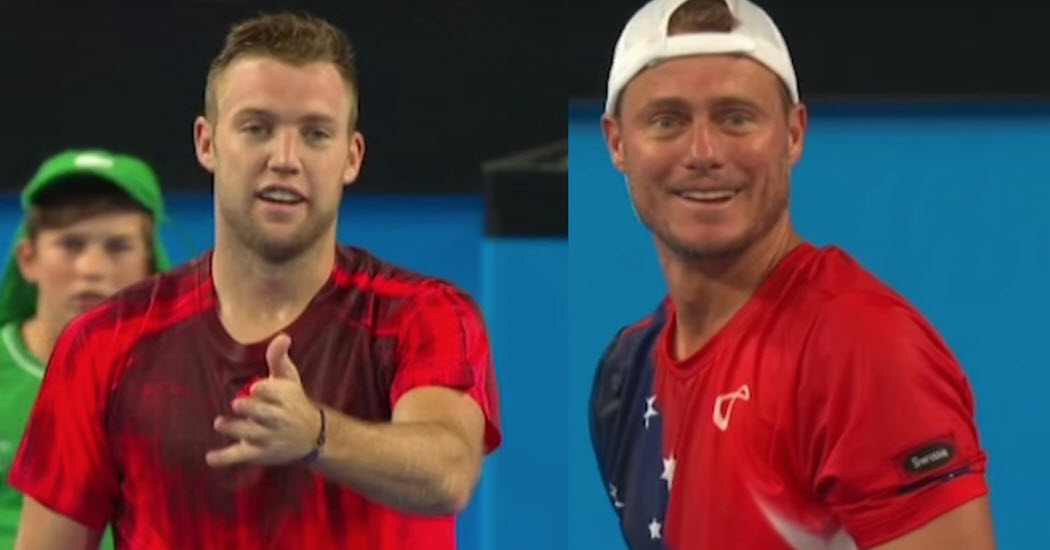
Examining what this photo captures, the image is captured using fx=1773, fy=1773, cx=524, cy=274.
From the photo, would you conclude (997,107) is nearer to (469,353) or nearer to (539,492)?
(539,492)

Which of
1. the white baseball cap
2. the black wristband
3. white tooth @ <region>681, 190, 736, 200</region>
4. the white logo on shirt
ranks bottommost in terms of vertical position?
the black wristband

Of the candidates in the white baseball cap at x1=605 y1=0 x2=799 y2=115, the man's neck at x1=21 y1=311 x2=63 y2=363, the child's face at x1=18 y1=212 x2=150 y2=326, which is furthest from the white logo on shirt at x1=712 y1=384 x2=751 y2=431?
the man's neck at x1=21 y1=311 x2=63 y2=363

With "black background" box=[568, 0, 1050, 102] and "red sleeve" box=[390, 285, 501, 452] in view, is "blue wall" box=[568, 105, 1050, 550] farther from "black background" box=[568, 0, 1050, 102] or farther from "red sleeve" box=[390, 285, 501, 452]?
"red sleeve" box=[390, 285, 501, 452]

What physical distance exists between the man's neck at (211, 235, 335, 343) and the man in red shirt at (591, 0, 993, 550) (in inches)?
15.9

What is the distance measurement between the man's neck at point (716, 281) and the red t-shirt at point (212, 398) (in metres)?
0.26

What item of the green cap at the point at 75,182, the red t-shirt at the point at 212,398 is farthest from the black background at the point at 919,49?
the red t-shirt at the point at 212,398

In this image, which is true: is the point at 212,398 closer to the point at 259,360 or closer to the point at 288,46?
the point at 259,360

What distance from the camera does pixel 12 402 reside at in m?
2.85

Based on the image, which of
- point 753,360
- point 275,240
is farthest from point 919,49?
point 275,240

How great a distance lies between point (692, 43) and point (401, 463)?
614 mm

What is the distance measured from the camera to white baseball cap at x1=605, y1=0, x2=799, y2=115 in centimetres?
212

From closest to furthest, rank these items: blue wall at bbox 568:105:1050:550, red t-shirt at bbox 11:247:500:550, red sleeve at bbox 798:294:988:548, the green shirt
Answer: red sleeve at bbox 798:294:988:548 → red t-shirt at bbox 11:247:500:550 → the green shirt → blue wall at bbox 568:105:1050:550

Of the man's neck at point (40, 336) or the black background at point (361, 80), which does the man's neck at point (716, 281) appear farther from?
the black background at point (361, 80)

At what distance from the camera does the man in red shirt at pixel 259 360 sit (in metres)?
2.11
